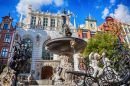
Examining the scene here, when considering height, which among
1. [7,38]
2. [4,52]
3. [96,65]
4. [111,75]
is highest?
[7,38]

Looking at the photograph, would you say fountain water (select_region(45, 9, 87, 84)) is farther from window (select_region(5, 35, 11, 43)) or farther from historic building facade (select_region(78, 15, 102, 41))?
window (select_region(5, 35, 11, 43))

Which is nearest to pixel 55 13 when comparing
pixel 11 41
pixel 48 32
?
pixel 48 32

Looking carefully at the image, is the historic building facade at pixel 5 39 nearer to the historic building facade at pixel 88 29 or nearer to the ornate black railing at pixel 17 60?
the historic building facade at pixel 88 29

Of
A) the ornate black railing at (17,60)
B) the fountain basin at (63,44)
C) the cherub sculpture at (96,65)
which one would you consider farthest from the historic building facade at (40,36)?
the ornate black railing at (17,60)

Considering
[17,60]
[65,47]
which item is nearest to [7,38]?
[65,47]

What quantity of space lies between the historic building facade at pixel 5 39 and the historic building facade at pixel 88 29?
1325 cm

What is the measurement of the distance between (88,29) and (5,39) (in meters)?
16.6

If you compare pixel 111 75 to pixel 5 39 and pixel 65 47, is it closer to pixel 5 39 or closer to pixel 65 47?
pixel 65 47

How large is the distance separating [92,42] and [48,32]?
28.6ft

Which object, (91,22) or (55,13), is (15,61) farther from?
(91,22)

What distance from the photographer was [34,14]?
2083cm

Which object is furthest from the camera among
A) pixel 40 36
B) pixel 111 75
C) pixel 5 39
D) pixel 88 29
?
pixel 88 29

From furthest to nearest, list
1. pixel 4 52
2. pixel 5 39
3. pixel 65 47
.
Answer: pixel 5 39 < pixel 4 52 < pixel 65 47

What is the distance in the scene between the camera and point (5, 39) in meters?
18.7
